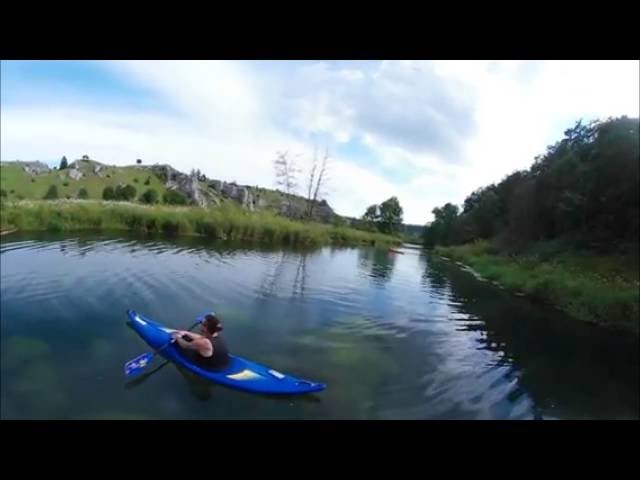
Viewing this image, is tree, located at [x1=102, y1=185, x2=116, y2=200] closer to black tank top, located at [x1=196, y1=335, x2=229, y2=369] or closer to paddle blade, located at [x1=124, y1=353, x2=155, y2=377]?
paddle blade, located at [x1=124, y1=353, x2=155, y2=377]

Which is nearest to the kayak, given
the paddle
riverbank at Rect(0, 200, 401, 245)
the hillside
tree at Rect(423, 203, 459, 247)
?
the paddle

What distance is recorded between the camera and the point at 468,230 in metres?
55.8

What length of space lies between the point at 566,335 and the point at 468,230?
151 feet

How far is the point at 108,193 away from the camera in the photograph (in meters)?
13.7

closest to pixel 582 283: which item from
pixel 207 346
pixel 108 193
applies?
pixel 207 346

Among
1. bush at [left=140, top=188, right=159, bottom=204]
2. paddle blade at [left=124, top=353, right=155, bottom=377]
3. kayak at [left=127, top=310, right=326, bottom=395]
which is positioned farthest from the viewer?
bush at [left=140, top=188, right=159, bottom=204]

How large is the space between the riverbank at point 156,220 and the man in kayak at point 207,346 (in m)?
8.57

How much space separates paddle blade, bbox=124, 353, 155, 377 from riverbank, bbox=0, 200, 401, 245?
8.07m

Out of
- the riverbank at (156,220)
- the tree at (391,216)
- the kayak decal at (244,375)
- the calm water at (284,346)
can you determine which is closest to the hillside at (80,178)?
the riverbank at (156,220)

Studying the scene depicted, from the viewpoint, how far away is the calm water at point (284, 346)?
600cm

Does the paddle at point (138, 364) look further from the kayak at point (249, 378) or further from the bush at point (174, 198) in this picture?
the bush at point (174, 198)

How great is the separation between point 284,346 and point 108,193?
9241 mm

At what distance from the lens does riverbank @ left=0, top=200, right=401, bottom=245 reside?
38.9ft

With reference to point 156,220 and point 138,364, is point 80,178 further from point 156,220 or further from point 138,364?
point 138,364
